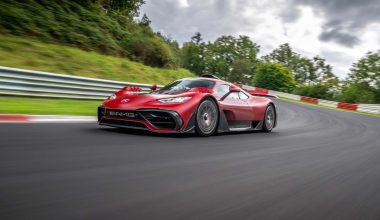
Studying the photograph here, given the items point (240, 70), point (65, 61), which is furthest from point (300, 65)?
point (65, 61)

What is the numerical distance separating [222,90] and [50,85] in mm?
5149

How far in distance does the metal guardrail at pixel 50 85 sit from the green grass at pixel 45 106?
0.57ft

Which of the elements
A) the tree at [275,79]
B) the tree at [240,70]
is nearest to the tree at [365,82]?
the tree at [275,79]

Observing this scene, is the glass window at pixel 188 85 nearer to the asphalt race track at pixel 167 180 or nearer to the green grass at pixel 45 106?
the asphalt race track at pixel 167 180

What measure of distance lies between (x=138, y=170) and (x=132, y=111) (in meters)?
2.49

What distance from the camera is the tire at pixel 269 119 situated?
28.2 ft

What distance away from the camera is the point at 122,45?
69.1 ft

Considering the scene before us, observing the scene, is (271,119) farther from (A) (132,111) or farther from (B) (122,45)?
(B) (122,45)

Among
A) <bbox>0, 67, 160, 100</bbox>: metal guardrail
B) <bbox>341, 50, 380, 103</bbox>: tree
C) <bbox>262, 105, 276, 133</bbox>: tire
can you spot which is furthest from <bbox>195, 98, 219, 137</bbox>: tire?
<bbox>341, 50, 380, 103</bbox>: tree

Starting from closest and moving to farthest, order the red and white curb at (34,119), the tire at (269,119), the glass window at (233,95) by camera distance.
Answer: the red and white curb at (34,119)
the glass window at (233,95)
the tire at (269,119)

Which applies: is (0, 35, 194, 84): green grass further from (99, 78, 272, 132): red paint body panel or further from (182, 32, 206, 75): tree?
(182, 32, 206, 75): tree

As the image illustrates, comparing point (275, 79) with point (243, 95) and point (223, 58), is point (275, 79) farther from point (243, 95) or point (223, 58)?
point (243, 95)

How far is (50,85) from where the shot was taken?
10016 mm

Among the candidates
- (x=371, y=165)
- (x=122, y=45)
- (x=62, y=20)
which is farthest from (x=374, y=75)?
(x=371, y=165)
